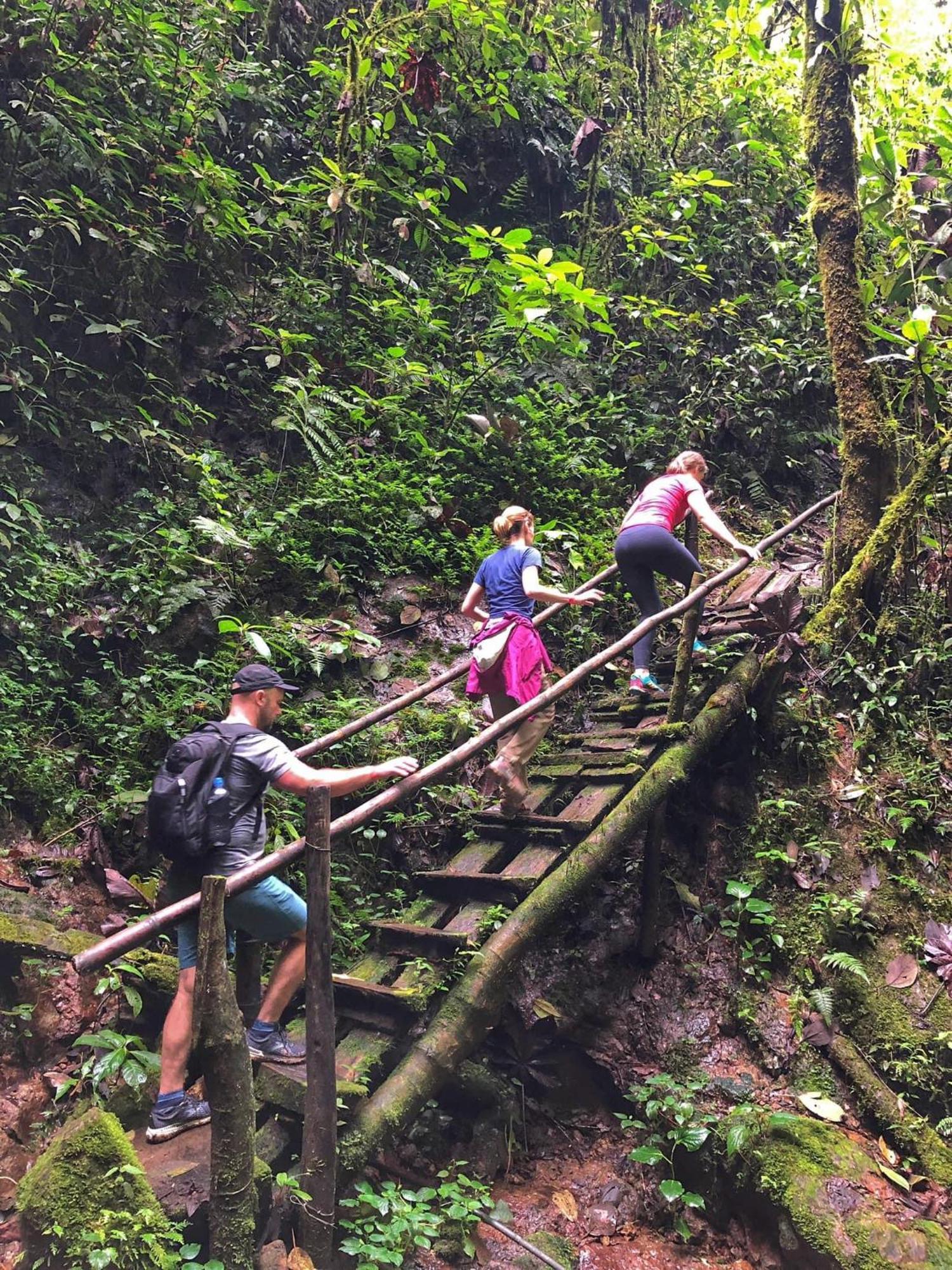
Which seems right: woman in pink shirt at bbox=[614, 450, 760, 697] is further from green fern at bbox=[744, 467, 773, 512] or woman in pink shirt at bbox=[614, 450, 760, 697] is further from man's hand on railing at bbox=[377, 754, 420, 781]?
green fern at bbox=[744, 467, 773, 512]

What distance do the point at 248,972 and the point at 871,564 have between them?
5.61 meters

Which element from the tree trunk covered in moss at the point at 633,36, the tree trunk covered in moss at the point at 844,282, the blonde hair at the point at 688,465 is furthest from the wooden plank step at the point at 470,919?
the tree trunk covered in moss at the point at 633,36

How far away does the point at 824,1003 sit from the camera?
484 centimetres

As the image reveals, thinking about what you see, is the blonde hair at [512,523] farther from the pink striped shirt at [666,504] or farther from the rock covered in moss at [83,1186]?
the rock covered in moss at [83,1186]

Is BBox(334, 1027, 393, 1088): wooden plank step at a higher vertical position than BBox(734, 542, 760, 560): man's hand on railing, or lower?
lower

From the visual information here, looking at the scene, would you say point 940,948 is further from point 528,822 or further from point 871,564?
point 871,564

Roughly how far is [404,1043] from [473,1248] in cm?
92

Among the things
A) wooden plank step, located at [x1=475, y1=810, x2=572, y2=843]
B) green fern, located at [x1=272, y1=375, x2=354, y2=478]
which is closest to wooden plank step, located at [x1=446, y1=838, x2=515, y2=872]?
wooden plank step, located at [x1=475, y1=810, x2=572, y2=843]

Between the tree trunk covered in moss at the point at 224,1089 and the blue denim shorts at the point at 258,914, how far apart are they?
0.59m

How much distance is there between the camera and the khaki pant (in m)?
4.98

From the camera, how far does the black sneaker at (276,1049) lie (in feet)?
11.8

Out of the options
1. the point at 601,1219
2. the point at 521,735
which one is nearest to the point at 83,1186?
the point at 601,1219

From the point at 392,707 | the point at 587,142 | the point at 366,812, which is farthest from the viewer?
the point at 587,142

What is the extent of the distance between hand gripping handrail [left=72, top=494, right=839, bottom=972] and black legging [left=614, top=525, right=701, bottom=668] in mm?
484
